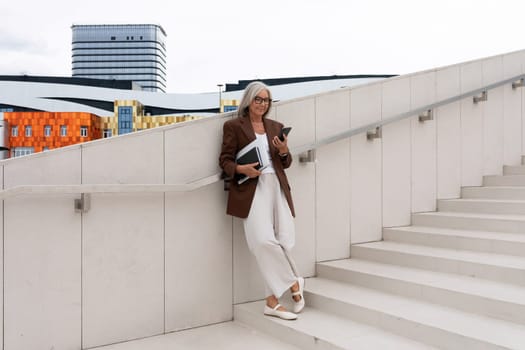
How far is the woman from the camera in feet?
9.78

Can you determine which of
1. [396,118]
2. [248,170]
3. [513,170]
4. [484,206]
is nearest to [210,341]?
[248,170]

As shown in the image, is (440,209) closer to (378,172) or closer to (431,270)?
(378,172)

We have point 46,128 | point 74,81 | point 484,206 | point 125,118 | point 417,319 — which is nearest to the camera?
point 417,319

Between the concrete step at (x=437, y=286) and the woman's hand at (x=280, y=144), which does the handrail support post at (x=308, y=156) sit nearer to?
the woman's hand at (x=280, y=144)

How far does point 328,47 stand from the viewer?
40812 mm

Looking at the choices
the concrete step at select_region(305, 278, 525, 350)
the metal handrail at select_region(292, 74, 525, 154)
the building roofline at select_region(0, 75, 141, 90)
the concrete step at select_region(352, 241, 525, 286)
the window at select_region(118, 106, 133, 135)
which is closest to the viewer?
the concrete step at select_region(305, 278, 525, 350)

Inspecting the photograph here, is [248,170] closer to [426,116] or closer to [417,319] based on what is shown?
[417,319]

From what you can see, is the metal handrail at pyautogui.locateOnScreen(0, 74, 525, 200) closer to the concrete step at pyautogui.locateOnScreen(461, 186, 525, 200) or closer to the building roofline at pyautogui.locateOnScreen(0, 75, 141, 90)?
the concrete step at pyautogui.locateOnScreen(461, 186, 525, 200)

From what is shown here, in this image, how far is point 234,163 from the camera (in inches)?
119

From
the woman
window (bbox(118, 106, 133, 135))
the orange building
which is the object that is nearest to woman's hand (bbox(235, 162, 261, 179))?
the woman

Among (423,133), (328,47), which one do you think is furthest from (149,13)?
(423,133)

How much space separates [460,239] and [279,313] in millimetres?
1405

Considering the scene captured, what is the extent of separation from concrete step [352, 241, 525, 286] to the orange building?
2493 cm

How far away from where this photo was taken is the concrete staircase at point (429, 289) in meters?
2.48
